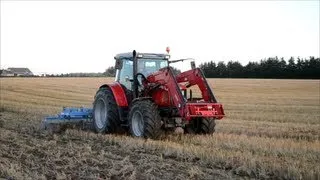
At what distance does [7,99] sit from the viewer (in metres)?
28.1

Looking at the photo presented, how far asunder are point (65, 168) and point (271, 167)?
323 centimetres

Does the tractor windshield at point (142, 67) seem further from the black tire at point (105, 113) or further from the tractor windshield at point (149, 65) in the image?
the black tire at point (105, 113)

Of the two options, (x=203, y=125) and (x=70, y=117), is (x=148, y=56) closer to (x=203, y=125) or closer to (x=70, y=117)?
(x=203, y=125)

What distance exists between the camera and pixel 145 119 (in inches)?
458

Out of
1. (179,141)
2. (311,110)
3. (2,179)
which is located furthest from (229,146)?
(311,110)

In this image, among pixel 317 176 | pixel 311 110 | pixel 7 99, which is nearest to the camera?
pixel 317 176

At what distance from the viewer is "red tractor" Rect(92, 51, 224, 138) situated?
1157 cm

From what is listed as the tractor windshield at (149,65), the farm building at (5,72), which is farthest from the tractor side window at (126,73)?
the farm building at (5,72)

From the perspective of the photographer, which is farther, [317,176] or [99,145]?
[99,145]

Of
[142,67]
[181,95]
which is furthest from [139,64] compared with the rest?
[181,95]

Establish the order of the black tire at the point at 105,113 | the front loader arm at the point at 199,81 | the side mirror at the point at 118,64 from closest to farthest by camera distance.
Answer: the front loader arm at the point at 199,81, the black tire at the point at 105,113, the side mirror at the point at 118,64

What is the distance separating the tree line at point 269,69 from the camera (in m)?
59.0

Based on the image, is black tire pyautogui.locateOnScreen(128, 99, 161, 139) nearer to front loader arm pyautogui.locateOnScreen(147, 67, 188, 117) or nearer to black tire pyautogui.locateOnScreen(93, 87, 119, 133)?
front loader arm pyautogui.locateOnScreen(147, 67, 188, 117)

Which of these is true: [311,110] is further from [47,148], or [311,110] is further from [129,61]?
[47,148]
